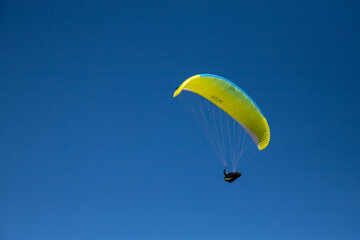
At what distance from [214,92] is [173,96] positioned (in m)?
4.17

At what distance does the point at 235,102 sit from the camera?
90.0ft

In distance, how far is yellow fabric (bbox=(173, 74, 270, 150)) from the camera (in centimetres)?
2677

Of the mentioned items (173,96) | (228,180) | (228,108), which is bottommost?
(228,180)

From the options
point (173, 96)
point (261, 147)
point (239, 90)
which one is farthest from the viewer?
point (261, 147)

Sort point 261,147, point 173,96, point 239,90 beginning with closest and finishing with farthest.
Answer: point 173,96, point 239,90, point 261,147

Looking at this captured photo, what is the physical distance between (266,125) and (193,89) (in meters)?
5.20

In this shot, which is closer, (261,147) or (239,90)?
(239,90)

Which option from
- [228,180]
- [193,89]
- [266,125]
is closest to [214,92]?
[193,89]

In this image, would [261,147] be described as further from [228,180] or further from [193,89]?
[193,89]

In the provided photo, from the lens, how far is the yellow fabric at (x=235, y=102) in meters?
26.8

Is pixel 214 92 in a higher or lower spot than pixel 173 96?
higher

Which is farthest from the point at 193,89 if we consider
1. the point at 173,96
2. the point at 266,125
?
the point at 266,125

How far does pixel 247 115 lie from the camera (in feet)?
91.0

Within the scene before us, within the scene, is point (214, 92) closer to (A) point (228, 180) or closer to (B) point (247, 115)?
(B) point (247, 115)
